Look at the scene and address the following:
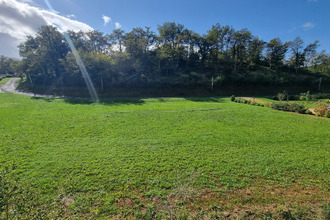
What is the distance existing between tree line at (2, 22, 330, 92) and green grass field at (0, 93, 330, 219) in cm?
2079

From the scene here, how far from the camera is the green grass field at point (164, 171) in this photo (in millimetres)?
3902

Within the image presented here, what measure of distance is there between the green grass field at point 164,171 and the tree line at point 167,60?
2079cm

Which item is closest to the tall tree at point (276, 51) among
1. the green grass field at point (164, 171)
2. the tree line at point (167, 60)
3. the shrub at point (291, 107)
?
the tree line at point (167, 60)

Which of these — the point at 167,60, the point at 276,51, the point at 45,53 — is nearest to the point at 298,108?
the point at 167,60

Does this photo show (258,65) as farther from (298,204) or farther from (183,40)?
(298,204)

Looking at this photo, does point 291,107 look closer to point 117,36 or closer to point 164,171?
point 164,171

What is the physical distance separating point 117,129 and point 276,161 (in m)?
9.44

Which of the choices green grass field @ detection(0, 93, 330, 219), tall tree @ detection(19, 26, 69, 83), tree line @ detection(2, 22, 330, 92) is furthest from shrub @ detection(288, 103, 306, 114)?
tall tree @ detection(19, 26, 69, 83)

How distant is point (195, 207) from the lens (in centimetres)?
409

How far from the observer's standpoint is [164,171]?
5551 millimetres

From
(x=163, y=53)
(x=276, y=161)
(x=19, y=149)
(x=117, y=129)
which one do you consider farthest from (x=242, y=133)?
(x=163, y=53)

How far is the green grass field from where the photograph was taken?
390 centimetres

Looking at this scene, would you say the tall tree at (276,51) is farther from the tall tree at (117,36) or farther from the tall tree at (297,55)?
the tall tree at (117,36)

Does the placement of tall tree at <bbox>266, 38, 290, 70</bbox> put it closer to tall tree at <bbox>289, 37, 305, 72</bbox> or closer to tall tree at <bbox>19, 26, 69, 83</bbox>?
tall tree at <bbox>289, 37, 305, 72</bbox>
